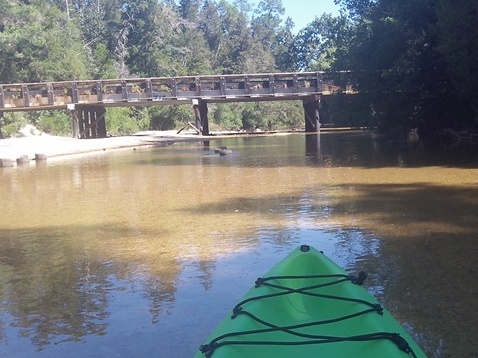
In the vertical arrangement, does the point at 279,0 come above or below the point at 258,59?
above

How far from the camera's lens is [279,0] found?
9275cm

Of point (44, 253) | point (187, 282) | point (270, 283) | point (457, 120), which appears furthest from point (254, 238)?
point (457, 120)

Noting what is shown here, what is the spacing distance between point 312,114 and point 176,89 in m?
9.92

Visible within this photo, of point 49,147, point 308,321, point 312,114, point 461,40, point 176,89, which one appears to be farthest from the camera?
point 312,114

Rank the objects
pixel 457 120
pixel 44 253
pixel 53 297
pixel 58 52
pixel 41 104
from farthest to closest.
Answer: pixel 58 52, pixel 41 104, pixel 457 120, pixel 44 253, pixel 53 297

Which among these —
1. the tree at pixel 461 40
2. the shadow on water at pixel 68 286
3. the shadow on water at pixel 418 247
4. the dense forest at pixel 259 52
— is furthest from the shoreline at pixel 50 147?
the tree at pixel 461 40

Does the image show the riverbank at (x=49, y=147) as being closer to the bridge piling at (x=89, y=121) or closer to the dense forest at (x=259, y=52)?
the bridge piling at (x=89, y=121)

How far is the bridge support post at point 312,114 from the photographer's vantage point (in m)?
38.2

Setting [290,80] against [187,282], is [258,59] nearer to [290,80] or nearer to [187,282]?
[290,80]

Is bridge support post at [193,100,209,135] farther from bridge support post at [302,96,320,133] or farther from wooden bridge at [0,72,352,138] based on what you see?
bridge support post at [302,96,320,133]

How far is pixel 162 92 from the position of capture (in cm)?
3634

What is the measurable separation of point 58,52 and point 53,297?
125 feet

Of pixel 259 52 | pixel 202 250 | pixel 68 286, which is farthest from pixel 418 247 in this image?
pixel 259 52

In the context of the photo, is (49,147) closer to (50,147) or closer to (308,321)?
(50,147)
